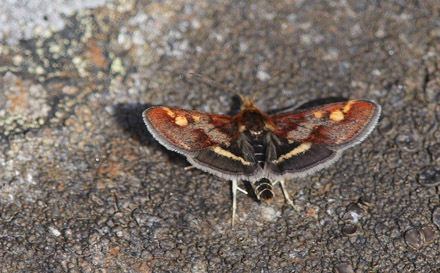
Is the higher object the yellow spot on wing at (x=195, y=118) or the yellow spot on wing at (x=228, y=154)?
the yellow spot on wing at (x=195, y=118)

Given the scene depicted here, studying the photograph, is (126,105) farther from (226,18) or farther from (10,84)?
(226,18)

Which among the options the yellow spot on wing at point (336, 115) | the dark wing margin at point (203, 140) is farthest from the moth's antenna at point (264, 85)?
the yellow spot on wing at point (336, 115)

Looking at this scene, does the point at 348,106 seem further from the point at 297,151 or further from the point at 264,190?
the point at 264,190

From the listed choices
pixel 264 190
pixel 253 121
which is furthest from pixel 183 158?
pixel 264 190

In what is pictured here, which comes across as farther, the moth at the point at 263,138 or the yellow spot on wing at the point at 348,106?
the yellow spot on wing at the point at 348,106

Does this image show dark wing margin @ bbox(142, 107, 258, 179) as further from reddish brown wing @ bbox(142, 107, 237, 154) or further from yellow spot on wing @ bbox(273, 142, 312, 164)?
yellow spot on wing @ bbox(273, 142, 312, 164)

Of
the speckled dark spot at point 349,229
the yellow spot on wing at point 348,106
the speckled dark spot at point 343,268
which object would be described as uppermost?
the yellow spot on wing at point 348,106

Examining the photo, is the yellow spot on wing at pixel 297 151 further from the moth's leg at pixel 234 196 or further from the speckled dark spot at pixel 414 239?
the speckled dark spot at pixel 414 239
